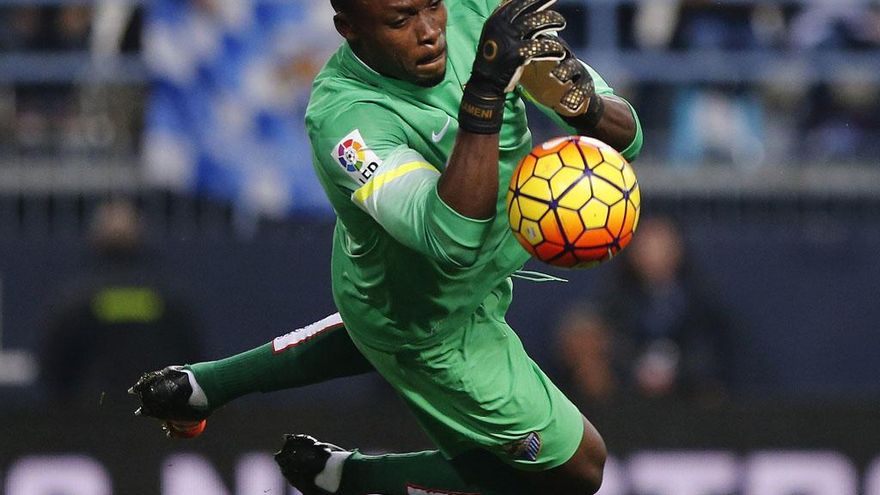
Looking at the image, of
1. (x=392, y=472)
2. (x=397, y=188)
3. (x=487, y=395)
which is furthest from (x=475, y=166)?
(x=392, y=472)

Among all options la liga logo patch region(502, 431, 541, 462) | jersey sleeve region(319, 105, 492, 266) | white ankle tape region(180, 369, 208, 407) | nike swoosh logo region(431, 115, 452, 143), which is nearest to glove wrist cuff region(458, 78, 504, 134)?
jersey sleeve region(319, 105, 492, 266)

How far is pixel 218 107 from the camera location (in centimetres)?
993

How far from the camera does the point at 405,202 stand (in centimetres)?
430

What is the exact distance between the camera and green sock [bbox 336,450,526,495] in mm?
5438

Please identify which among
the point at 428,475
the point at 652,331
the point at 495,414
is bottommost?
the point at 652,331

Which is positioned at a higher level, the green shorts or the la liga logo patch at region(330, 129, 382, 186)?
the la liga logo patch at region(330, 129, 382, 186)

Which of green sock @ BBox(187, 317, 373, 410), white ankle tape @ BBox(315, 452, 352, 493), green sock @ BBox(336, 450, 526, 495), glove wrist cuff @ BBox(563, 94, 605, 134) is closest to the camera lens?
glove wrist cuff @ BBox(563, 94, 605, 134)

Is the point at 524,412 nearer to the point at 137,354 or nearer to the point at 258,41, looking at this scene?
the point at 137,354

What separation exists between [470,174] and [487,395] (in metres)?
1.10

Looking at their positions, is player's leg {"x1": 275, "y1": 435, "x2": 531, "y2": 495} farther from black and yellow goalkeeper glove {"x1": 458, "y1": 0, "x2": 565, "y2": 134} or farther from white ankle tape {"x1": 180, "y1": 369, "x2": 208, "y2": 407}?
black and yellow goalkeeper glove {"x1": 458, "y1": 0, "x2": 565, "y2": 134}

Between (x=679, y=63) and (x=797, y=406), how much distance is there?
314 cm

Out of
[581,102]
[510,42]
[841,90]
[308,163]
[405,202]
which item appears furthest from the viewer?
[841,90]

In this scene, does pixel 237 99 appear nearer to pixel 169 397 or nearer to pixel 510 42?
pixel 169 397

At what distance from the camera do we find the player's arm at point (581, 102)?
451cm
